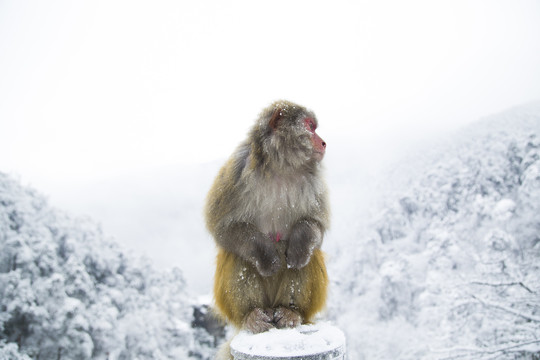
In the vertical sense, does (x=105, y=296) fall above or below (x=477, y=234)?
below

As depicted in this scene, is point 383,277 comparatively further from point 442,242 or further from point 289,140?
point 289,140

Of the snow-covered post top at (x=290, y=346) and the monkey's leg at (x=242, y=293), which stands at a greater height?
the monkey's leg at (x=242, y=293)

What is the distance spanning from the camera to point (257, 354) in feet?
4.93

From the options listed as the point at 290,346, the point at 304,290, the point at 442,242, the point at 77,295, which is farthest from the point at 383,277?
the point at 290,346

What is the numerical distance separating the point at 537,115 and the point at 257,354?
30.7 metres

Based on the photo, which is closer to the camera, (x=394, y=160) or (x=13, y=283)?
(x=13, y=283)

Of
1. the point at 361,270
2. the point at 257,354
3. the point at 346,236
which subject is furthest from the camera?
the point at 346,236

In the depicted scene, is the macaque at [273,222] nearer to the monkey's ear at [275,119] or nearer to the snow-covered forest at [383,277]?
the monkey's ear at [275,119]

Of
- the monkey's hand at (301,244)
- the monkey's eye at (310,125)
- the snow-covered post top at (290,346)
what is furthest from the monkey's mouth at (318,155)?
the snow-covered post top at (290,346)

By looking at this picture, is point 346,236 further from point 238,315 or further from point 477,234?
point 238,315

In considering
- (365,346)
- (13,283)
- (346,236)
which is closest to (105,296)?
(13,283)

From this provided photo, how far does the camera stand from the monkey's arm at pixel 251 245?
6.81 feet

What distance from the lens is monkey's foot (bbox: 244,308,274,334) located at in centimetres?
197

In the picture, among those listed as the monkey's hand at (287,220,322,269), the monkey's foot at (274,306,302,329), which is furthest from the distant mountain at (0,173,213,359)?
the monkey's hand at (287,220,322,269)
